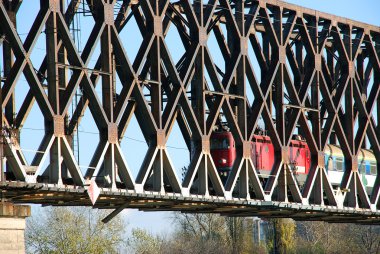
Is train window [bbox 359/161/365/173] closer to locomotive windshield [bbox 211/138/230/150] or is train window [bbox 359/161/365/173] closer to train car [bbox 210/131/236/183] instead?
train car [bbox 210/131/236/183]

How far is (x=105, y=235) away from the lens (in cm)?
11900

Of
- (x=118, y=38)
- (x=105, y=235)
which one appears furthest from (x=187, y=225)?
(x=118, y=38)

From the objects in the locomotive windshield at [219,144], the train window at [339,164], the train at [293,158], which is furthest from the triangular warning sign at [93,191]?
the train window at [339,164]

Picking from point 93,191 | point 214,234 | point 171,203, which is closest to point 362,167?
point 171,203

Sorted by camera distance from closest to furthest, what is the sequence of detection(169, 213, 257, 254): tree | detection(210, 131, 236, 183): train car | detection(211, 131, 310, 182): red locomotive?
detection(210, 131, 236, 183): train car
detection(211, 131, 310, 182): red locomotive
detection(169, 213, 257, 254): tree

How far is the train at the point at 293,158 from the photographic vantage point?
6359 centimetres

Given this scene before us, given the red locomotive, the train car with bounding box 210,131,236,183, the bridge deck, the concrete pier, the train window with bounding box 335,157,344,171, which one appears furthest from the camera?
the train window with bounding box 335,157,344,171

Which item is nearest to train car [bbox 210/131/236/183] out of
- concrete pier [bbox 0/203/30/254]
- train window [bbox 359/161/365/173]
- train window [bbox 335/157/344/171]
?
train window [bbox 335/157/344/171]

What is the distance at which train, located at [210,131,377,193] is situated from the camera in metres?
63.6

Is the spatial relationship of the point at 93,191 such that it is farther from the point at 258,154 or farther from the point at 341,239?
the point at 341,239

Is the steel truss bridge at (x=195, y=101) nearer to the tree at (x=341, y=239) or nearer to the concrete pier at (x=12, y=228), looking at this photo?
the concrete pier at (x=12, y=228)

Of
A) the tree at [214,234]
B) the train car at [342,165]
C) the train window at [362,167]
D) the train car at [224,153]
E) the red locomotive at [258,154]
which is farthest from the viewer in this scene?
the tree at [214,234]

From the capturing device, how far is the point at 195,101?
59.6 m

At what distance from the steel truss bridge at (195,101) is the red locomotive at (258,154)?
1.36m
